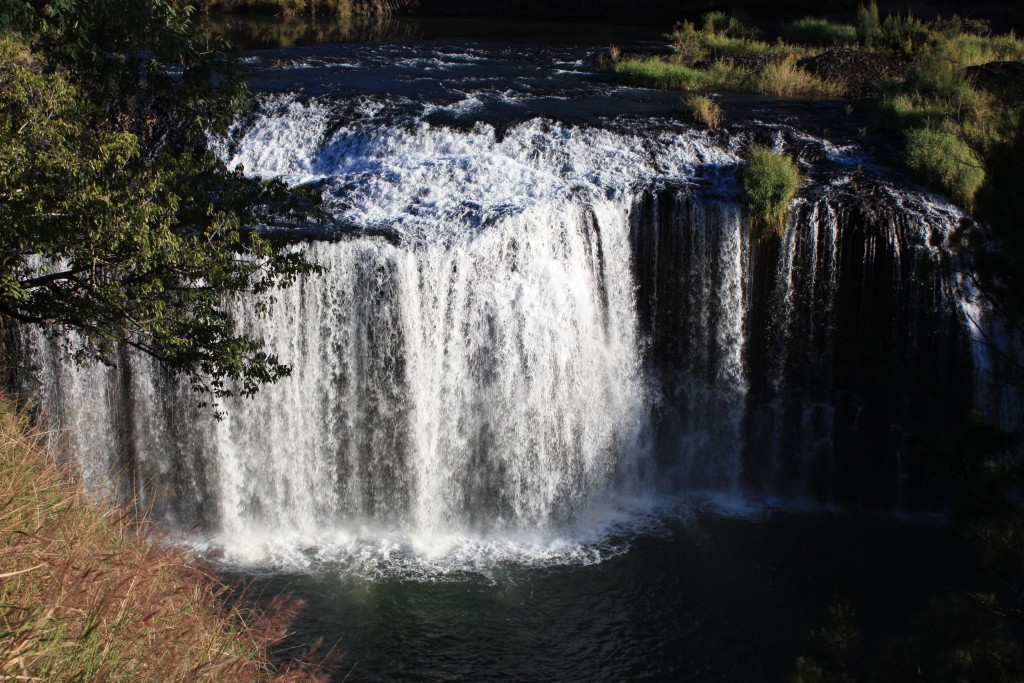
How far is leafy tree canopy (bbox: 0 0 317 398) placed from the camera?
834 centimetres

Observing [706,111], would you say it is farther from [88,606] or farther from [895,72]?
[88,606]

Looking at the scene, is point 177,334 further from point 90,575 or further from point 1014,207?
point 1014,207

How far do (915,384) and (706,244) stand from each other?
131 inches

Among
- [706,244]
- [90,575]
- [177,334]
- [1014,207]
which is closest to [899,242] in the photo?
[706,244]

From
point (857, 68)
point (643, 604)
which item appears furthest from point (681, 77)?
point (643, 604)

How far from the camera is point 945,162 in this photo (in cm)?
1470

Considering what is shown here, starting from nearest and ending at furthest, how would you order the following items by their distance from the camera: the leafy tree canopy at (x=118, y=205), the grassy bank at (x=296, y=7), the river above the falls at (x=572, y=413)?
the leafy tree canopy at (x=118, y=205) < the river above the falls at (x=572, y=413) < the grassy bank at (x=296, y=7)

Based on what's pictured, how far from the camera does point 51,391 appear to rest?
1249cm

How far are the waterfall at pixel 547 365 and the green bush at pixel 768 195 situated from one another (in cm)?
19

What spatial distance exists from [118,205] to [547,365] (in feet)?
21.5

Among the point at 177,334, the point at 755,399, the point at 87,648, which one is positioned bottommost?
the point at 755,399

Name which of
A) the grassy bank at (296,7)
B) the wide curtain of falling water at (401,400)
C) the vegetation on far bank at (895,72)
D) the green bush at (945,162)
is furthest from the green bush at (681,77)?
the grassy bank at (296,7)

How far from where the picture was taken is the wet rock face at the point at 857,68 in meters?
19.7

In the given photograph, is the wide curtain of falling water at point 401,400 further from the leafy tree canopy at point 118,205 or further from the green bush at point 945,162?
the green bush at point 945,162
